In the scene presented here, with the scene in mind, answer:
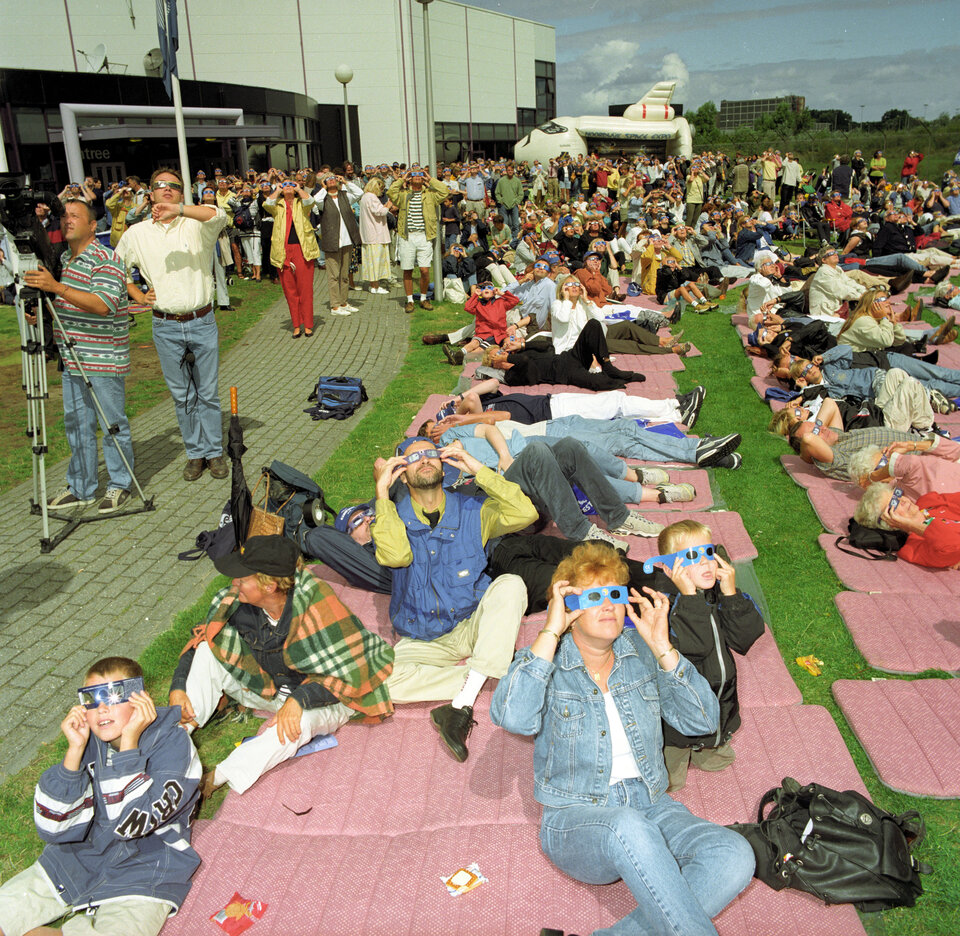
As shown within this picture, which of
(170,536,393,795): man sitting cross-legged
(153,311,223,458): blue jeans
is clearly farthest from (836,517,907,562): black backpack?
(153,311,223,458): blue jeans

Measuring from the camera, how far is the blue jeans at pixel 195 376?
22.1ft

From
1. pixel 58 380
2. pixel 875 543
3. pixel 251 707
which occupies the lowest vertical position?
pixel 251 707

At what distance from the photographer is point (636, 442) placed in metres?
6.88

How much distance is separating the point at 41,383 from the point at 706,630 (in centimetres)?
512

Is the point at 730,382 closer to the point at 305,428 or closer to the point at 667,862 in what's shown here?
the point at 305,428

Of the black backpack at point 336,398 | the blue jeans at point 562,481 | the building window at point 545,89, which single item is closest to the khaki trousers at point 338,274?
the black backpack at point 336,398

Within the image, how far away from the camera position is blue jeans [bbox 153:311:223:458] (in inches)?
265

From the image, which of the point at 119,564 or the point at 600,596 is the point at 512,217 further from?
the point at 600,596

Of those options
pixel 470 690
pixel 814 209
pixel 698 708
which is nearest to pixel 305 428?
pixel 470 690

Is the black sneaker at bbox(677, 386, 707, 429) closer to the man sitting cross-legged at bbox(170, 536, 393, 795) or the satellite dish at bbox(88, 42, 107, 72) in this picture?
the man sitting cross-legged at bbox(170, 536, 393, 795)

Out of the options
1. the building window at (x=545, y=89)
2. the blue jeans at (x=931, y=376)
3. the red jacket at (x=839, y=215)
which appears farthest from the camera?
the building window at (x=545, y=89)

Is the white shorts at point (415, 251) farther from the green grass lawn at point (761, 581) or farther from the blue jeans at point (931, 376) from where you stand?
the blue jeans at point (931, 376)

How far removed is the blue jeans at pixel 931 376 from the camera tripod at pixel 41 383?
7275 mm

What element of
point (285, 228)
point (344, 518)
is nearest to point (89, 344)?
point (344, 518)
